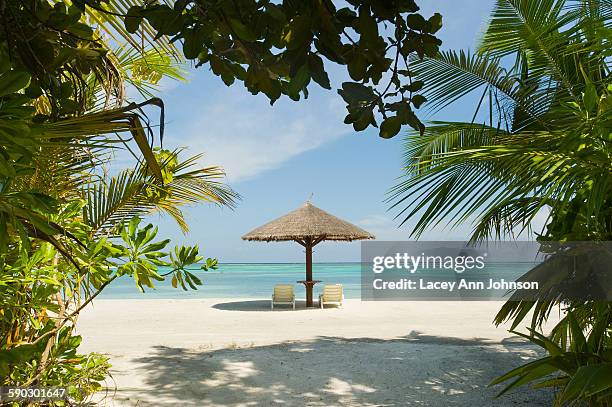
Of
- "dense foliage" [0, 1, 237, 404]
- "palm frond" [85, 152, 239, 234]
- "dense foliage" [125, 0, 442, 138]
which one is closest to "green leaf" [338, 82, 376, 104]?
"dense foliage" [125, 0, 442, 138]

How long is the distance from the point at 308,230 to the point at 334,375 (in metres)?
7.83

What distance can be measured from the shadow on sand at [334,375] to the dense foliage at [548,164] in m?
1.35

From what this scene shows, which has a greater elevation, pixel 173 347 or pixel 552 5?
pixel 552 5

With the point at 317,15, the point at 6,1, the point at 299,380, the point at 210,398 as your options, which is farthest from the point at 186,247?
the point at 299,380

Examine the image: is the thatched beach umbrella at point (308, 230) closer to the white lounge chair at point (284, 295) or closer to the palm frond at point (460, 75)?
the white lounge chair at point (284, 295)

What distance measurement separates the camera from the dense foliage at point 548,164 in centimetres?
255

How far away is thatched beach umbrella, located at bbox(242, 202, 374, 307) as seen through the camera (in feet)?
44.3

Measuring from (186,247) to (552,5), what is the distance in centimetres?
389

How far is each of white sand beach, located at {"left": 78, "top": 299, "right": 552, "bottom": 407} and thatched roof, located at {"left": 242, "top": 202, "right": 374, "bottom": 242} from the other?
2759mm

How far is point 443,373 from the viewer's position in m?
5.82

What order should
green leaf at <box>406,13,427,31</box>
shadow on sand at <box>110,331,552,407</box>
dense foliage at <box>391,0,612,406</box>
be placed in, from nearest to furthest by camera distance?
green leaf at <box>406,13,427,31</box>
dense foliage at <box>391,0,612,406</box>
shadow on sand at <box>110,331,552,407</box>

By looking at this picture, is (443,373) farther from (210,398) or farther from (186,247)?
(186,247)

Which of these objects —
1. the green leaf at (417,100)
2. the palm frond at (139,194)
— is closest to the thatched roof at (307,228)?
the palm frond at (139,194)

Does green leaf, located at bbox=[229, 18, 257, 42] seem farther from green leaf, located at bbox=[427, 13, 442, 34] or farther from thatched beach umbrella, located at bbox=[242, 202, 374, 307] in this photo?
thatched beach umbrella, located at bbox=[242, 202, 374, 307]
